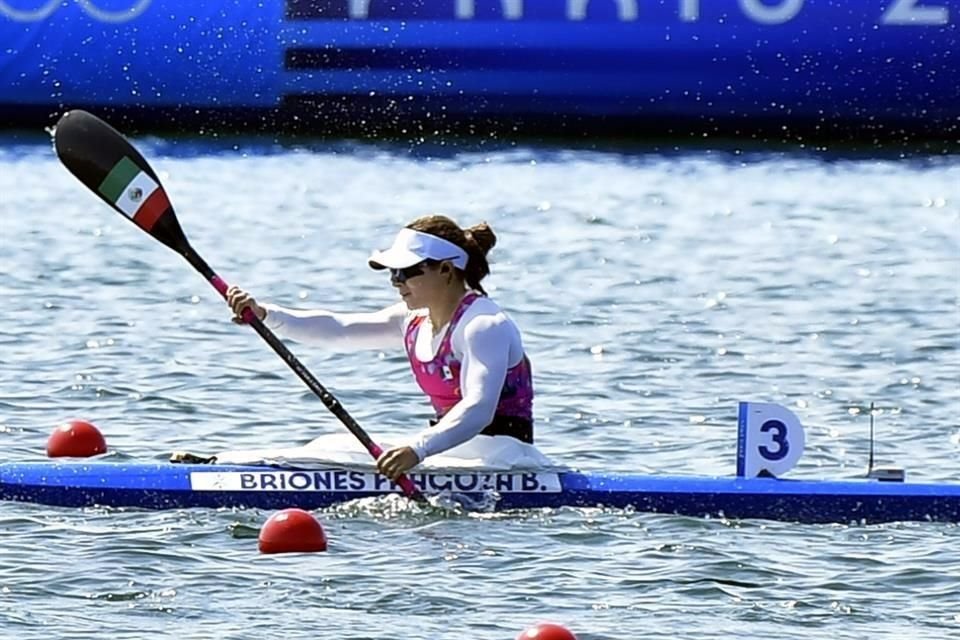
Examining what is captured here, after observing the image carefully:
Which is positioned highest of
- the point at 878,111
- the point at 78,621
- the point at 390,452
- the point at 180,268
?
the point at 878,111

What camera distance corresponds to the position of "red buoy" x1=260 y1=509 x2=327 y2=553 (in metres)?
8.92

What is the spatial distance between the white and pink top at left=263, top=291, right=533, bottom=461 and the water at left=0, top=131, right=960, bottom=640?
37cm

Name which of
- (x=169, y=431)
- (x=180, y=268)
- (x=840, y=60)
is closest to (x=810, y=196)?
(x=840, y=60)

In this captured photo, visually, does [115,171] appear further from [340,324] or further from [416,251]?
[416,251]

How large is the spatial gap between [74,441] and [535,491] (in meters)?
2.27

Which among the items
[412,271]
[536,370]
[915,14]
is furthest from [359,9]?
[412,271]

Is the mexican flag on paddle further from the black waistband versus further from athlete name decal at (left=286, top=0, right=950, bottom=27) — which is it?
athlete name decal at (left=286, top=0, right=950, bottom=27)

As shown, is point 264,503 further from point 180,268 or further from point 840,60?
point 840,60

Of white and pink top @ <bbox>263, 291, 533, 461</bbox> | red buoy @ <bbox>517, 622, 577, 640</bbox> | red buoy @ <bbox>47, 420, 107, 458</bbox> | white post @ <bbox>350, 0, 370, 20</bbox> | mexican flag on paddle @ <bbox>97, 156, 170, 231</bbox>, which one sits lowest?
red buoy @ <bbox>517, 622, 577, 640</bbox>

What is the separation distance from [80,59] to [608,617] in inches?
653

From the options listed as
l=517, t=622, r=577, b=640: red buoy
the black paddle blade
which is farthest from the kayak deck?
l=517, t=622, r=577, b=640: red buoy

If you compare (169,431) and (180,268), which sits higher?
(180,268)

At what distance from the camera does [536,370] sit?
44.3ft

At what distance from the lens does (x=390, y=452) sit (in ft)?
30.4
